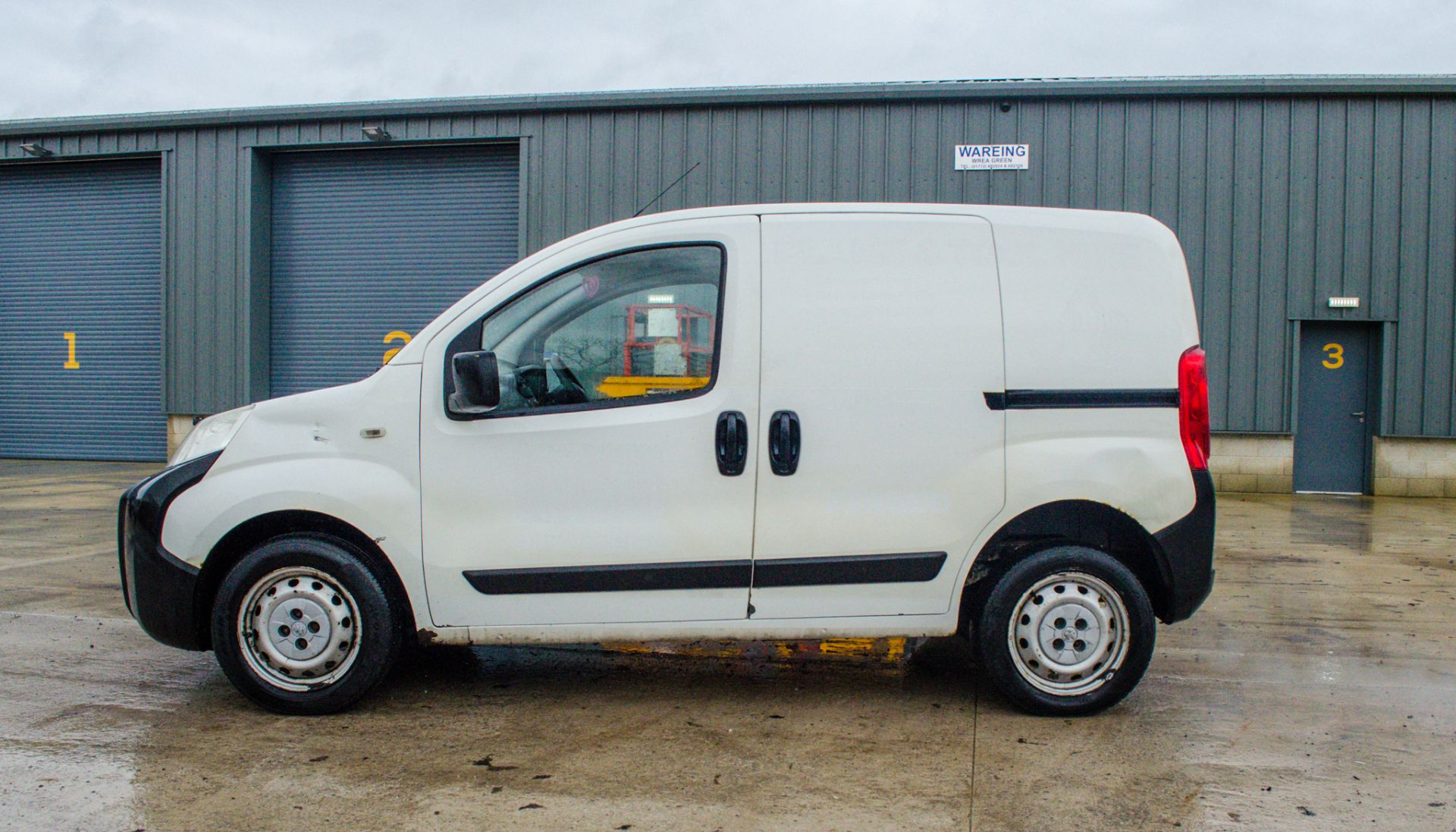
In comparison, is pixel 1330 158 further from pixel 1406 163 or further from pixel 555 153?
pixel 555 153

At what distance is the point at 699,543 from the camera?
3.64 meters

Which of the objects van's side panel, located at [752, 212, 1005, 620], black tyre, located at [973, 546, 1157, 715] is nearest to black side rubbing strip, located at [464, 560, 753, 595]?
van's side panel, located at [752, 212, 1005, 620]

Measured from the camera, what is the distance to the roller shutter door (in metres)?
15.0

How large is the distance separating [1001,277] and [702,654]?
2.24 m

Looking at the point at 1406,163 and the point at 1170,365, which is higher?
the point at 1406,163

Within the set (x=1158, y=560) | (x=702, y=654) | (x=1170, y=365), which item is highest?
(x=1170, y=365)

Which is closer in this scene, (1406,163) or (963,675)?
(963,675)

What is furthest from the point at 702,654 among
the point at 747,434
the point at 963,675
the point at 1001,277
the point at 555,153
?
the point at 555,153

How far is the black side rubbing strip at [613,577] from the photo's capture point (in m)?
3.63

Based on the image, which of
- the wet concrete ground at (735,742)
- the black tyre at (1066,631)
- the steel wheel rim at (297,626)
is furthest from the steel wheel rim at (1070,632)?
the steel wheel rim at (297,626)

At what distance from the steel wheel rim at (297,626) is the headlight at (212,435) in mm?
544

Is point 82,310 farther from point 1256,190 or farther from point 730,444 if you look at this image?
point 1256,190

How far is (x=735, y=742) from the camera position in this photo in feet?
11.5

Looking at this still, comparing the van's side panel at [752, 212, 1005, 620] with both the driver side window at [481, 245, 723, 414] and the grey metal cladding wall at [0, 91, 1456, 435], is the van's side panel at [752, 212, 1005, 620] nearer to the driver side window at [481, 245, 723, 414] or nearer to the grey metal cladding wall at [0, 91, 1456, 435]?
the driver side window at [481, 245, 723, 414]
